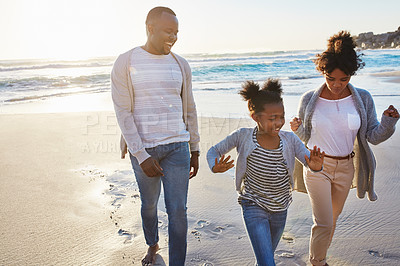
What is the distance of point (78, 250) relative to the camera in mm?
3213

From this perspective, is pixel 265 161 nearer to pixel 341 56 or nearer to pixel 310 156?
pixel 310 156

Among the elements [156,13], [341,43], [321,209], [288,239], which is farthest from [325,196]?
[156,13]

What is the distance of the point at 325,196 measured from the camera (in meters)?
2.73

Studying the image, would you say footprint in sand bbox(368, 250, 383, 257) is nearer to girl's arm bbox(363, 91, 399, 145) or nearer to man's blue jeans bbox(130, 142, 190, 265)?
girl's arm bbox(363, 91, 399, 145)

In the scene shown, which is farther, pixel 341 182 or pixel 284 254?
pixel 284 254

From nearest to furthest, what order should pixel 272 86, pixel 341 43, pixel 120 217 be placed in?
pixel 272 86 → pixel 341 43 → pixel 120 217

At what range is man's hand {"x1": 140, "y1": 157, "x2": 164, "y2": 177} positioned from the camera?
2.54 metres

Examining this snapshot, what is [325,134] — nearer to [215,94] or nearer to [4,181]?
[4,181]

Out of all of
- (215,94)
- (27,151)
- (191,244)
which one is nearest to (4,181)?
(27,151)

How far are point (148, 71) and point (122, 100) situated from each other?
0.96ft

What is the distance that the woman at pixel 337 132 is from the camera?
108 inches

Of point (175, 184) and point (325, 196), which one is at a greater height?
point (175, 184)

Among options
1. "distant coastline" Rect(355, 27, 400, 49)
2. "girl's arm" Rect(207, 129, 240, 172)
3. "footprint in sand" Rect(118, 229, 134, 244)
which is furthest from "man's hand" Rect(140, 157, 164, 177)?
"distant coastline" Rect(355, 27, 400, 49)

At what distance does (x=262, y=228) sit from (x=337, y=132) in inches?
44.4
